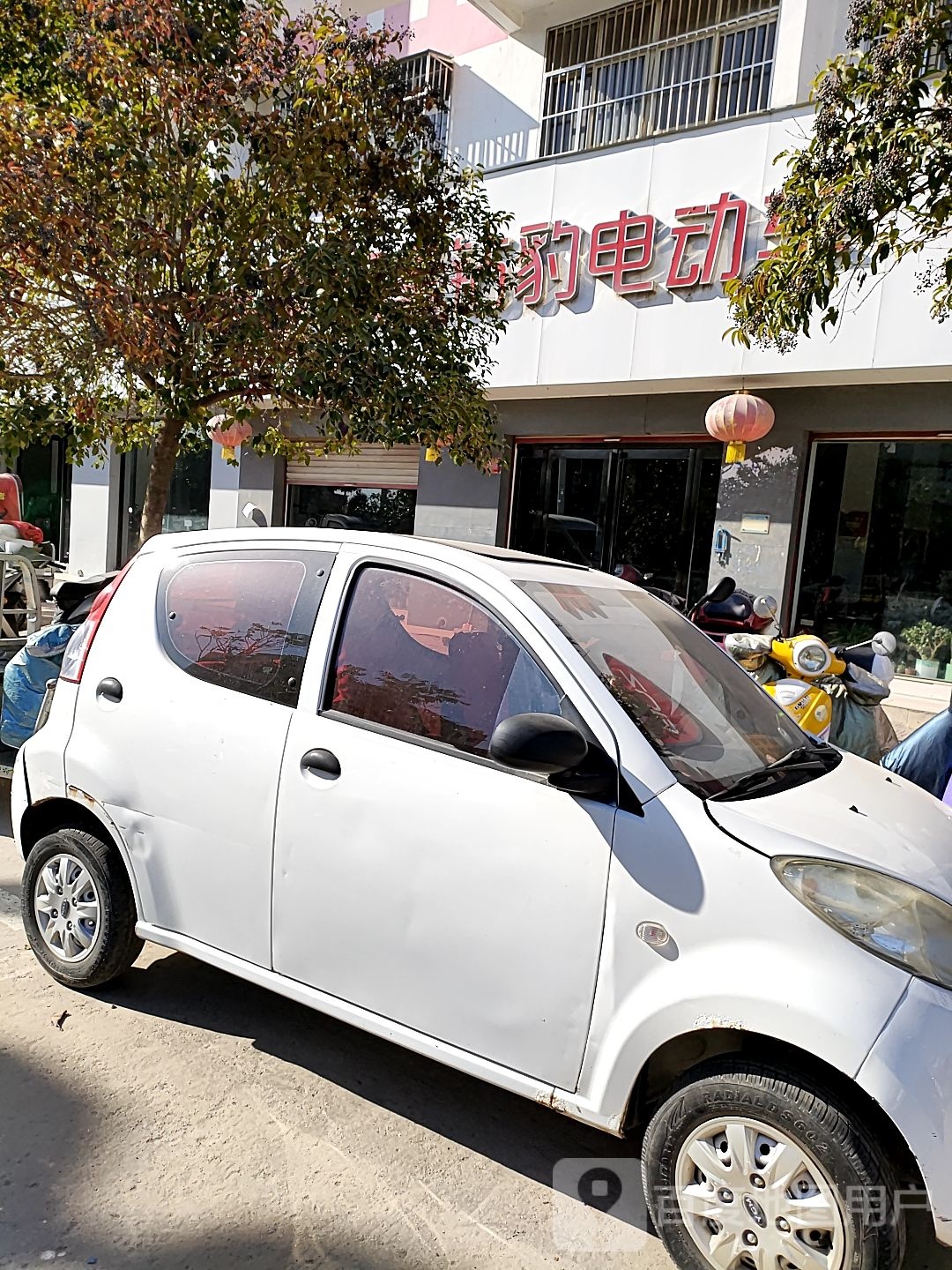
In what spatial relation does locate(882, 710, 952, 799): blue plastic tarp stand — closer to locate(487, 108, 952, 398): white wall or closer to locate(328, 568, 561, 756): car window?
locate(328, 568, 561, 756): car window

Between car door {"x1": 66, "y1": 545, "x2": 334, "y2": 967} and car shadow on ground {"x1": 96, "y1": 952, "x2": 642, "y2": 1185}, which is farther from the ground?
car door {"x1": 66, "y1": 545, "x2": 334, "y2": 967}

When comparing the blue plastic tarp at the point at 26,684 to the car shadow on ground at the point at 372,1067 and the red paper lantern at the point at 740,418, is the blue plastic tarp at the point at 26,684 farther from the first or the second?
the red paper lantern at the point at 740,418

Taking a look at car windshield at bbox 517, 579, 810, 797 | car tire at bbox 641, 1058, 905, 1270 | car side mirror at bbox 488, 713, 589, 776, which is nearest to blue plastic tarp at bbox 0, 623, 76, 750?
car windshield at bbox 517, 579, 810, 797

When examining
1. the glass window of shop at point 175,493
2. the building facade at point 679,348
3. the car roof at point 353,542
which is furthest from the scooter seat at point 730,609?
the glass window of shop at point 175,493

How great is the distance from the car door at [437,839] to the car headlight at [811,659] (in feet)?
10.9

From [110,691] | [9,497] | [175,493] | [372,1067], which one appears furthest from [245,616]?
[175,493]

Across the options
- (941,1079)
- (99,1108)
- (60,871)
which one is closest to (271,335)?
(60,871)

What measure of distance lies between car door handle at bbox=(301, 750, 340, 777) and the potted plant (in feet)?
26.6

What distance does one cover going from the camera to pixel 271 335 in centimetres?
619

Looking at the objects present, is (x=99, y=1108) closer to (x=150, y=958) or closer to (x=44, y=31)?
(x=150, y=958)

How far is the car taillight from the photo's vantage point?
353 cm

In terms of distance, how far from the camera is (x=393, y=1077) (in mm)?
3133

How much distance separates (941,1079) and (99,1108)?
2.40m

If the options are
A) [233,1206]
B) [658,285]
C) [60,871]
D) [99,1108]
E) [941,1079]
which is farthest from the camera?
[658,285]
